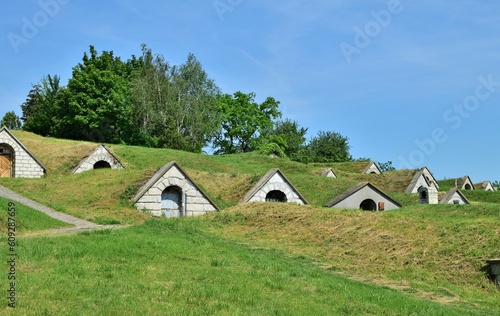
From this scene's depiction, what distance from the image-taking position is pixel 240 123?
3172 inches

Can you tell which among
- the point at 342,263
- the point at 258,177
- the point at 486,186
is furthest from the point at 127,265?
the point at 486,186

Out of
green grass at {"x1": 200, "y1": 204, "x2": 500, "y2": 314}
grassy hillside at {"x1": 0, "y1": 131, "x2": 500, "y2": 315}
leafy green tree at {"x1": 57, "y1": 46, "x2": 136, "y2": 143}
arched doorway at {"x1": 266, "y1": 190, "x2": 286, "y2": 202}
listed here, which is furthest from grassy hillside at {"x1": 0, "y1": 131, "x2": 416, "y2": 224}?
leafy green tree at {"x1": 57, "y1": 46, "x2": 136, "y2": 143}

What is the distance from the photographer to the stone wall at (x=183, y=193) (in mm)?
30344

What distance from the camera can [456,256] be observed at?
17344 mm

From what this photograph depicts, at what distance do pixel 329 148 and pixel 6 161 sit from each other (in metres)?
58.2

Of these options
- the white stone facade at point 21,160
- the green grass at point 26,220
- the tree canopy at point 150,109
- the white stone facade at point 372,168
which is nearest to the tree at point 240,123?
the tree canopy at point 150,109

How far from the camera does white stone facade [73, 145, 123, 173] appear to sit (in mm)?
44281

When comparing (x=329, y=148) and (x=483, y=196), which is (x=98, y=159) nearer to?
(x=483, y=196)

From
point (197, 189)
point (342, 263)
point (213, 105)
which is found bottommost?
point (342, 263)

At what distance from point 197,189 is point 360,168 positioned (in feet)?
119

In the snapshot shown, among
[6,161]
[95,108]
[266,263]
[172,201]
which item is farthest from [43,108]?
[266,263]

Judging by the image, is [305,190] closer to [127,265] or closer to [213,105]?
A: [127,265]

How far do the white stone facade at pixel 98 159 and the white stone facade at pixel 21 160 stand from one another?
2.97 meters

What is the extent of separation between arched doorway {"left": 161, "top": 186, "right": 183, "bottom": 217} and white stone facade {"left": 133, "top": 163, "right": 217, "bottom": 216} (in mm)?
306
